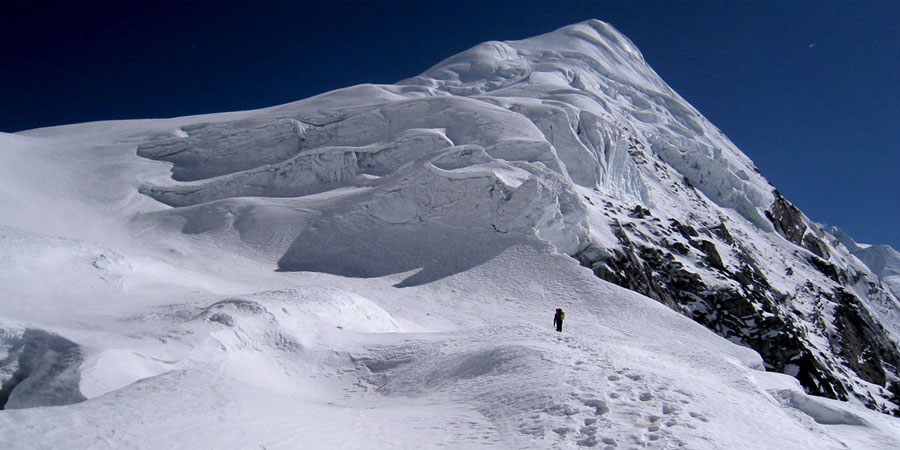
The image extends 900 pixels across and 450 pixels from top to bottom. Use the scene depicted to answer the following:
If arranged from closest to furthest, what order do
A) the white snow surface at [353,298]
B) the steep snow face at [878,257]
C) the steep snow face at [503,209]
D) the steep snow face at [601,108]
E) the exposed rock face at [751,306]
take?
the white snow surface at [353,298]
the steep snow face at [503,209]
the exposed rock face at [751,306]
the steep snow face at [601,108]
the steep snow face at [878,257]

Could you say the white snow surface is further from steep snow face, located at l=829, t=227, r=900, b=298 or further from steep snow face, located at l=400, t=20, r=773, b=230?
steep snow face, located at l=829, t=227, r=900, b=298

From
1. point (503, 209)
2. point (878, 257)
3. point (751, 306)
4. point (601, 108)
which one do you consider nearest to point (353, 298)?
point (503, 209)

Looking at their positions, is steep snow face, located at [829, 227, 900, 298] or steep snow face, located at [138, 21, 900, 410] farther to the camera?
steep snow face, located at [829, 227, 900, 298]

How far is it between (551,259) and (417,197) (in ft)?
26.2

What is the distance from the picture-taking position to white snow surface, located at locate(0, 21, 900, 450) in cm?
743

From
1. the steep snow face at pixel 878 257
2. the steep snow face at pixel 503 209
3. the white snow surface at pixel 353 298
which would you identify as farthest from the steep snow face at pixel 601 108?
the steep snow face at pixel 878 257

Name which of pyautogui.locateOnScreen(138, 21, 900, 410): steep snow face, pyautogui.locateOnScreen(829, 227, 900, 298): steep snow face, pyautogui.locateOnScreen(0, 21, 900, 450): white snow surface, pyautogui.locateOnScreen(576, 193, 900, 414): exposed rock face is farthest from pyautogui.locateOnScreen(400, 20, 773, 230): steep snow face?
pyautogui.locateOnScreen(829, 227, 900, 298): steep snow face

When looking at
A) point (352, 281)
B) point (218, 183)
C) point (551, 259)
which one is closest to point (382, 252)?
point (352, 281)

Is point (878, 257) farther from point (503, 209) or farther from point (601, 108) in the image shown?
point (503, 209)

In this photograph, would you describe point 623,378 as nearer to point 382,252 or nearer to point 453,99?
point 382,252

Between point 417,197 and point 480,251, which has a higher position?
point 417,197

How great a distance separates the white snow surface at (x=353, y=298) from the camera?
743 cm

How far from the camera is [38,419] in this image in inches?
227

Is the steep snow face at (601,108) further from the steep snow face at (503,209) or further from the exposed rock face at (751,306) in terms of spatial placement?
the exposed rock face at (751,306)
